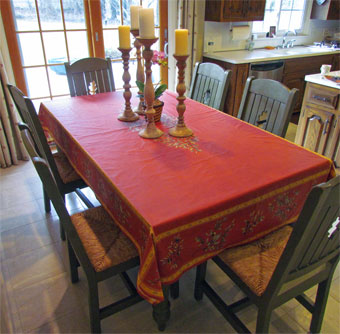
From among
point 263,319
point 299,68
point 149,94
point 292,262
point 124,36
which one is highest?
point 124,36

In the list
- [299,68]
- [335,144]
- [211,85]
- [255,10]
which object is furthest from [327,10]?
[211,85]

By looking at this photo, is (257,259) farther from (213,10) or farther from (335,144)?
(213,10)

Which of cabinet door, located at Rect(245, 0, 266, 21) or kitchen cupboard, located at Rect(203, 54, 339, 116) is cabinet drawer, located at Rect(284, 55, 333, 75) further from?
cabinet door, located at Rect(245, 0, 266, 21)

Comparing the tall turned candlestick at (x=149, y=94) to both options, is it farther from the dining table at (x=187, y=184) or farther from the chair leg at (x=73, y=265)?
the chair leg at (x=73, y=265)

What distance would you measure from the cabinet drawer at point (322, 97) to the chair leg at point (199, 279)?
1827mm

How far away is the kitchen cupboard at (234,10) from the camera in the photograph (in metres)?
3.50

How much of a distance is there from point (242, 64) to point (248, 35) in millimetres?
755

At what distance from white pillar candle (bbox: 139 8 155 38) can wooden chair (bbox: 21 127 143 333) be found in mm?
685

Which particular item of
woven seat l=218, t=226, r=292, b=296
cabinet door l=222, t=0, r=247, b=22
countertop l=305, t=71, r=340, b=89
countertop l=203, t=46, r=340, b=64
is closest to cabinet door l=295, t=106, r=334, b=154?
countertop l=305, t=71, r=340, b=89

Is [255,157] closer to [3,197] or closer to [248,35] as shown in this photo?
[3,197]

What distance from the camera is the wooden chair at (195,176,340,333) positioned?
0.99m

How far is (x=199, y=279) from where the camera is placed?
163 centimetres

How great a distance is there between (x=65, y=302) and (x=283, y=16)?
455 centimetres

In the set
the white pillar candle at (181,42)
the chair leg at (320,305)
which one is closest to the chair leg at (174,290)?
the chair leg at (320,305)
